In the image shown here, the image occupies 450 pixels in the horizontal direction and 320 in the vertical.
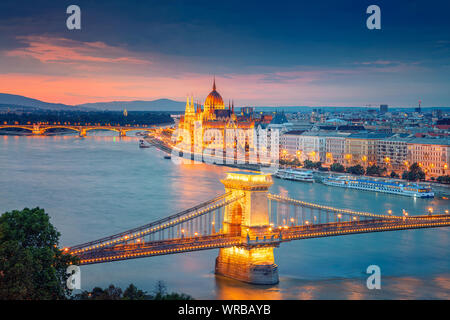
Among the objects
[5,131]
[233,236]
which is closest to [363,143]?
[233,236]

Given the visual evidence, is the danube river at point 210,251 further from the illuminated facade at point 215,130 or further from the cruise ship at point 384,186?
the illuminated facade at point 215,130

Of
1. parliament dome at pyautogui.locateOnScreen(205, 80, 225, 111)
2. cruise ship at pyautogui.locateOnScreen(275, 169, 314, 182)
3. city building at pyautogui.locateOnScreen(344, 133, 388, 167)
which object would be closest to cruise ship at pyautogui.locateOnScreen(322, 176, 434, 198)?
cruise ship at pyautogui.locateOnScreen(275, 169, 314, 182)

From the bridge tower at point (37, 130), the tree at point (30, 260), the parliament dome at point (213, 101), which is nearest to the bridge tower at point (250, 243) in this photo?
the tree at point (30, 260)

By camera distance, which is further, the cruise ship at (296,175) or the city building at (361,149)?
the city building at (361,149)

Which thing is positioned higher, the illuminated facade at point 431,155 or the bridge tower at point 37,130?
the bridge tower at point 37,130

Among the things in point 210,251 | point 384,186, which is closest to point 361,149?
point 384,186

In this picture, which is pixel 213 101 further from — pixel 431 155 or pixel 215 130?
pixel 431 155
